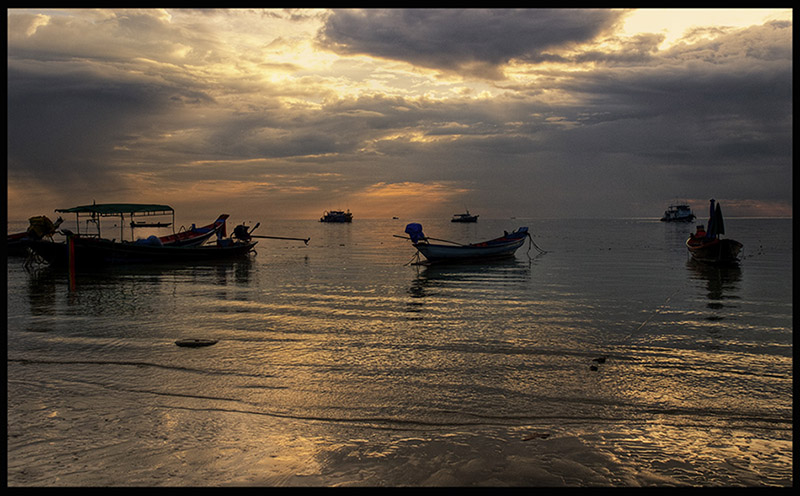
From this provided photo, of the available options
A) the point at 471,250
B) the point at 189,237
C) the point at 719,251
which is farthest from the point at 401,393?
the point at 189,237

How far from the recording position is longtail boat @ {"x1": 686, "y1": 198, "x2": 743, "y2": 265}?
3216cm

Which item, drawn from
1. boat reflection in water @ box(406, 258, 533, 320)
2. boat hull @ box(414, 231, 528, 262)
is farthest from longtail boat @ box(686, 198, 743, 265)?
boat hull @ box(414, 231, 528, 262)

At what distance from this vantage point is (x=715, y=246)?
3262 cm

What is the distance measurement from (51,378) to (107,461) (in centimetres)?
455

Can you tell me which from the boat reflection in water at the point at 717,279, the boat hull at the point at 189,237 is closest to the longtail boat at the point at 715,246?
the boat reflection in water at the point at 717,279

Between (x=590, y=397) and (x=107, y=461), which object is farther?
(x=590, y=397)

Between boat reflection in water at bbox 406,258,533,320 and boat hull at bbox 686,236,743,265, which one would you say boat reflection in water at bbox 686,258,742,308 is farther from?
boat reflection in water at bbox 406,258,533,320

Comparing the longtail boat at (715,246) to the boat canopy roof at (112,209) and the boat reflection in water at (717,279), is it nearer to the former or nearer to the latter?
the boat reflection in water at (717,279)

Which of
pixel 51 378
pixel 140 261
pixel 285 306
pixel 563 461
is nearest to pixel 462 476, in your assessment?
pixel 563 461

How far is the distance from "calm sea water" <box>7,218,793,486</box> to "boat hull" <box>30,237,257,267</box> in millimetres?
14748

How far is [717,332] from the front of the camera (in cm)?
1382

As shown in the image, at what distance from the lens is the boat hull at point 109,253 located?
32750mm

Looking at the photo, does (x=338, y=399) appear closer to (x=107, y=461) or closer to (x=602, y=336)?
(x=107, y=461)

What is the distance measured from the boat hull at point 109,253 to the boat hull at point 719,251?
1391 inches
